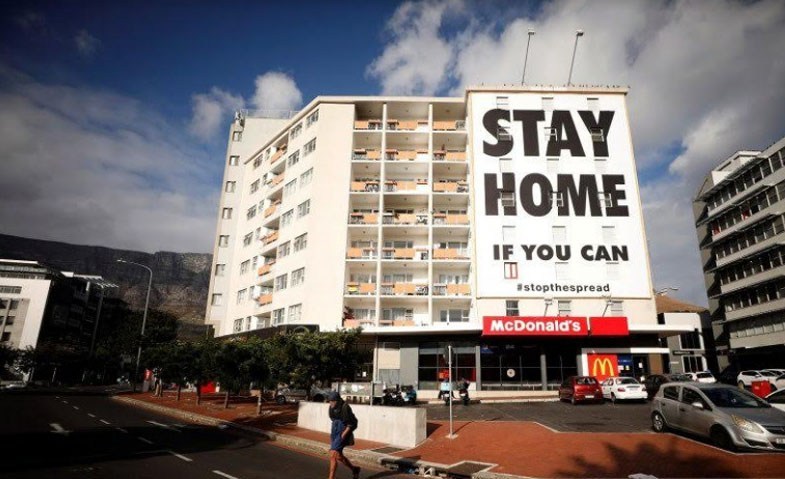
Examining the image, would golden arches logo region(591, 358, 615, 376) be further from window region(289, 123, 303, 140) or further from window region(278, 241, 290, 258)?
window region(289, 123, 303, 140)

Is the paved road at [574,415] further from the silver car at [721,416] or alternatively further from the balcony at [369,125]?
the balcony at [369,125]

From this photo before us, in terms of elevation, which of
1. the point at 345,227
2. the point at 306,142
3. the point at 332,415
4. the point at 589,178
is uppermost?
the point at 306,142

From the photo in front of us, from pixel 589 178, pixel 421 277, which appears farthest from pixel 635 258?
pixel 421 277

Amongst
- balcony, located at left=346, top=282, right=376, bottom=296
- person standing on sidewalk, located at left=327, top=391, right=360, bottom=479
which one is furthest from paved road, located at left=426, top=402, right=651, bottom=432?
balcony, located at left=346, top=282, right=376, bottom=296

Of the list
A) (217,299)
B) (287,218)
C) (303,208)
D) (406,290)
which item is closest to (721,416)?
(406,290)

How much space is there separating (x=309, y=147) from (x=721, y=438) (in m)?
41.3

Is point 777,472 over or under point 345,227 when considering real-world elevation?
under

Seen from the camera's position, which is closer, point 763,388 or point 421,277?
point 763,388

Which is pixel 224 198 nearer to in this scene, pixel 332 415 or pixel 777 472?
pixel 332 415

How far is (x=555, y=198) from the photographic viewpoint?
40.5m

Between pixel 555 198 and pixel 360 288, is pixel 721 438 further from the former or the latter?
pixel 360 288

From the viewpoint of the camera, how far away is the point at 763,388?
25203 mm

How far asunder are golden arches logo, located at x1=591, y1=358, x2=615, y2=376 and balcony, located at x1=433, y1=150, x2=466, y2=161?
21017 millimetres

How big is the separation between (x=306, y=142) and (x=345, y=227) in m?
11.1
